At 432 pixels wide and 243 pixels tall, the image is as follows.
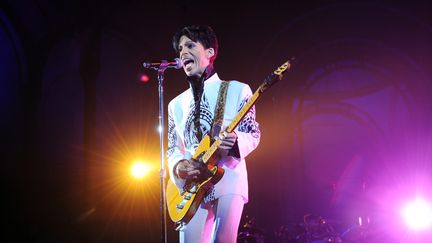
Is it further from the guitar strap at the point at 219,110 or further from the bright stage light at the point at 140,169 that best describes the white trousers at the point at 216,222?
the bright stage light at the point at 140,169

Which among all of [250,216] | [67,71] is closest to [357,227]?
[250,216]

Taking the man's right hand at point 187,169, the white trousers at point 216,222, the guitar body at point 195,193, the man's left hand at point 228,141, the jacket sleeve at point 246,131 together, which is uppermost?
the jacket sleeve at point 246,131

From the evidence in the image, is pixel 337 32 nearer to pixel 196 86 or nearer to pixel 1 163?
pixel 196 86

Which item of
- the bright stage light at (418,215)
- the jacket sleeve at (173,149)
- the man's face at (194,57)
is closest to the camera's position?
the jacket sleeve at (173,149)

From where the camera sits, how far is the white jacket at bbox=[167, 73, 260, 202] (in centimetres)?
296

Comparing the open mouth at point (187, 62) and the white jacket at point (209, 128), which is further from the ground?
the open mouth at point (187, 62)

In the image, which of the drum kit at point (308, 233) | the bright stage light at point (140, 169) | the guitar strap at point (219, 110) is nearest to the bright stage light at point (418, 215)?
the drum kit at point (308, 233)

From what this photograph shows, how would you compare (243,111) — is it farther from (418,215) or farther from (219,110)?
(418,215)

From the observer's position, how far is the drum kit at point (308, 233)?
6.11 metres

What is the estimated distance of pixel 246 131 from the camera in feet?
10.1

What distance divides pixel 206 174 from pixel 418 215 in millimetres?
4185

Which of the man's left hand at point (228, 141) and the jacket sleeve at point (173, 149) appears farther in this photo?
the jacket sleeve at point (173, 149)

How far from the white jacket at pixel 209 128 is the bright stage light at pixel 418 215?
3.74 metres

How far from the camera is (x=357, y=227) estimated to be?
614 cm
